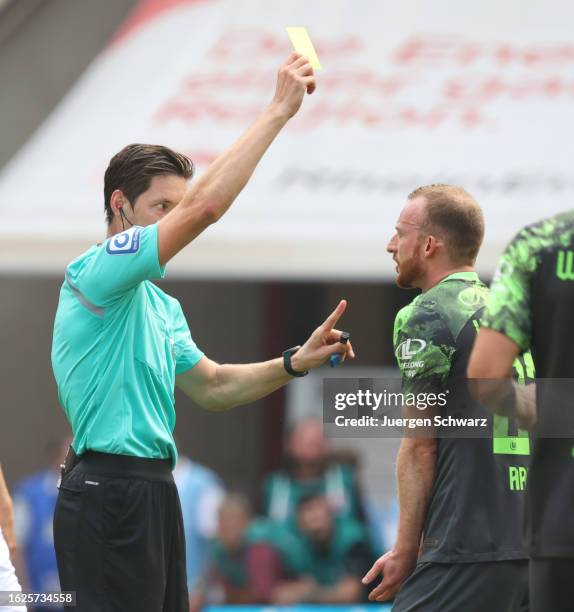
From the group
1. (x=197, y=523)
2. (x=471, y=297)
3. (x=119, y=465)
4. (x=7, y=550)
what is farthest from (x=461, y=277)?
(x=197, y=523)

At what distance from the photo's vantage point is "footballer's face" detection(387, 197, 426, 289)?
12.9ft

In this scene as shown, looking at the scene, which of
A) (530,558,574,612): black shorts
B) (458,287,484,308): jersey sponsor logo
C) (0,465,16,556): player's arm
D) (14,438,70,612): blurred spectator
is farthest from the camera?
(14,438,70,612): blurred spectator

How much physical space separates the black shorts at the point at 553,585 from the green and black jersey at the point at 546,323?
0.02m

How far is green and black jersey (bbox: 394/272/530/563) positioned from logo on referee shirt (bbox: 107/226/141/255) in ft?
2.60

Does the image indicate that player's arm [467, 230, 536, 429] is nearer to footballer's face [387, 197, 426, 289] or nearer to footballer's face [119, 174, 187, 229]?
footballer's face [387, 197, 426, 289]

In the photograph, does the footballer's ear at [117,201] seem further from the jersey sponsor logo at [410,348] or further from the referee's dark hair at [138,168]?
the jersey sponsor logo at [410,348]

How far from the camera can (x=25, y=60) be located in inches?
403

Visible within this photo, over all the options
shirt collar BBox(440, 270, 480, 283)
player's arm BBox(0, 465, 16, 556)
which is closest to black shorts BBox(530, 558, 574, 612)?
shirt collar BBox(440, 270, 480, 283)

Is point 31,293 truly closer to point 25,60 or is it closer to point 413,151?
point 25,60

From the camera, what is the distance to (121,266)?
3637mm

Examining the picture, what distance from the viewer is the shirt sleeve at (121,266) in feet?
11.8

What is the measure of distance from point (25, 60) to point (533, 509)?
8075mm

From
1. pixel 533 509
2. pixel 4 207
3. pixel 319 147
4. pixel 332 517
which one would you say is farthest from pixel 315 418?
pixel 533 509

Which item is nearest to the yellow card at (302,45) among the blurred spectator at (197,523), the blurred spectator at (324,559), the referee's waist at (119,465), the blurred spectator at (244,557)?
the referee's waist at (119,465)
